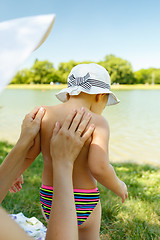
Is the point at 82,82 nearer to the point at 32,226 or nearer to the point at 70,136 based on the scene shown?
the point at 70,136

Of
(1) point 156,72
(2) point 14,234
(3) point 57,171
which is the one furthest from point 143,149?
(1) point 156,72

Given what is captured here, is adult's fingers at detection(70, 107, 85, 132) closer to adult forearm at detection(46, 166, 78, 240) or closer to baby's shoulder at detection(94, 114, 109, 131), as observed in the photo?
baby's shoulder at detection(94, 114, 109, 131)

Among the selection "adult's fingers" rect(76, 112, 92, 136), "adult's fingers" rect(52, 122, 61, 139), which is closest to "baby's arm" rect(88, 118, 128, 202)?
"adult's fingers" rect(76, 112, 92, 136)

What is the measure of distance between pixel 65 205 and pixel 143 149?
693cm

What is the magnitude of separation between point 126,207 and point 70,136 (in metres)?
1.61

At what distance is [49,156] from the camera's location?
1.65 meters

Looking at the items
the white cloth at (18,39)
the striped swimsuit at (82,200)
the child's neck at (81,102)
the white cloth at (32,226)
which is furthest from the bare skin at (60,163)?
the white cloth at (32,226)

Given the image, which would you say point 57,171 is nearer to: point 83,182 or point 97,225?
point 83,182

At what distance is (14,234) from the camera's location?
1.85 feet

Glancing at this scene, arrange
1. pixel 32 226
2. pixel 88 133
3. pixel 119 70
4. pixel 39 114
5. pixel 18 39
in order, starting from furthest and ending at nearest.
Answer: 1. pixel 119 70
2. pixel 32 226
3. pixel 39 114
4. pixel 88 133
5. pixel 18 39

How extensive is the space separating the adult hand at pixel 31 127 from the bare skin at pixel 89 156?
47 mm

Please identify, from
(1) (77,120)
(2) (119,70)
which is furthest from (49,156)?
(2) (119,70)

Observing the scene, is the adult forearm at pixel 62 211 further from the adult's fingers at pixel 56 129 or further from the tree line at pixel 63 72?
the tree line at pixel 63 72

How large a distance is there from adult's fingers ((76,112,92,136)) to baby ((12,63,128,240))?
3 cm
